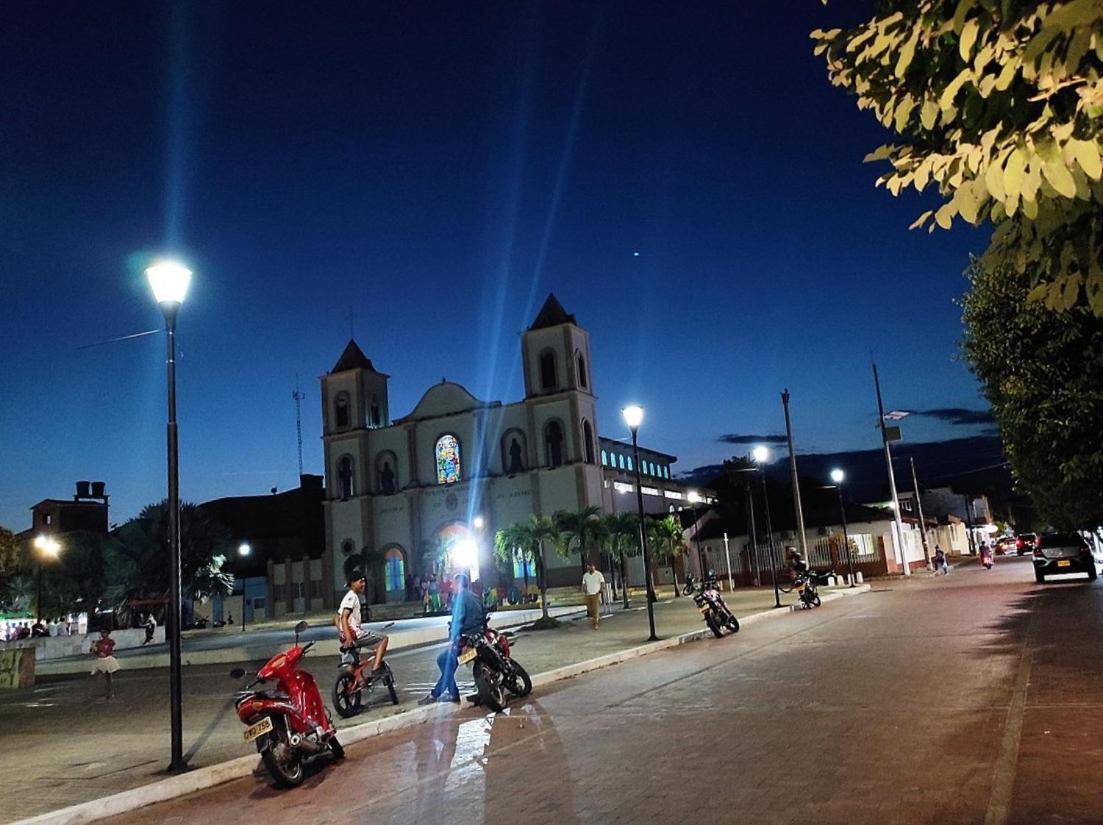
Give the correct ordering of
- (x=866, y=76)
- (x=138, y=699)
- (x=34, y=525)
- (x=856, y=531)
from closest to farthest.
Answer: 1. (x=866, y=76)
2. (x=138, y=699)
3. (x=856, y=531)
4. (x=34, y=525)

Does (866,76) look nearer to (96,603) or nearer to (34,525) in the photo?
(96,603)

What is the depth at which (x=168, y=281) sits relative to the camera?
9344mm

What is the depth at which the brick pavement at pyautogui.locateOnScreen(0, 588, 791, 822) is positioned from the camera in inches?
331

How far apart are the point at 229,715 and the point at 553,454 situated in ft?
142

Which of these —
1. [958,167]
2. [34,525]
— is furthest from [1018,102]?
[34,525]

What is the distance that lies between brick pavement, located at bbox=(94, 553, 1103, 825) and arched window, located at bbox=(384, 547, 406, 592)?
4617 cm

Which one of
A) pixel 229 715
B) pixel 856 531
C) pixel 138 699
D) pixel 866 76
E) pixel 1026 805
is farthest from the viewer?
pixel 856 531

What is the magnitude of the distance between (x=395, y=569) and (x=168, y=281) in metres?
51.1

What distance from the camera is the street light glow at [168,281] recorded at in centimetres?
930

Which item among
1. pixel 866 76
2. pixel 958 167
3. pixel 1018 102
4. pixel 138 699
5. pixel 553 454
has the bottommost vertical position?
pixel 138 699

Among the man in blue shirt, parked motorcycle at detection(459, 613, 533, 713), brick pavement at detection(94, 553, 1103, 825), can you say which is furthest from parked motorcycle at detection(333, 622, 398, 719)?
parked motorcycle at detection(459, 613, 533, 713)

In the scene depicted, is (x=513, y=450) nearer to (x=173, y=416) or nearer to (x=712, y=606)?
(x=712, y=606)

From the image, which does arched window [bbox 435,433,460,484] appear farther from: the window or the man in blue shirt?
the man in blue shirt

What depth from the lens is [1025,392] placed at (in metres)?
12.9
